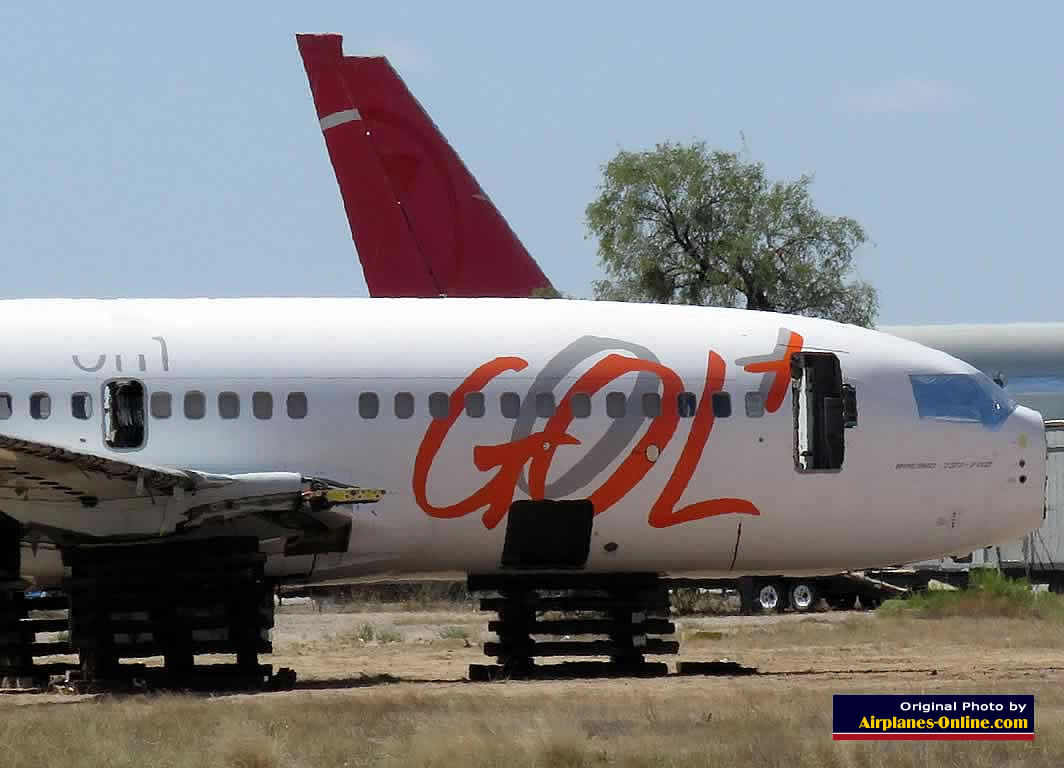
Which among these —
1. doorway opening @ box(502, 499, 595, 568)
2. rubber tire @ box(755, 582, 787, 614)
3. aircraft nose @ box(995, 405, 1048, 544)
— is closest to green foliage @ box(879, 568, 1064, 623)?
rubber tire @ box(755, 582, 787, 614)

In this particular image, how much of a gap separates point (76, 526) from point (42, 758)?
25.3ft

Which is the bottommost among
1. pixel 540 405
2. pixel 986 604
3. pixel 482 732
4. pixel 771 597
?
pixel 771 597

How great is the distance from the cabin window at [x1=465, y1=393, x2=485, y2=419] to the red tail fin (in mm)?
14052

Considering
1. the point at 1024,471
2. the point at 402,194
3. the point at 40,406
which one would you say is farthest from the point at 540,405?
the point at 402,194

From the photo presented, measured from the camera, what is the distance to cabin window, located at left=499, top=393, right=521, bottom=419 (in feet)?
84.6

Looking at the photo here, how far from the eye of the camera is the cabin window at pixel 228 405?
25406mm

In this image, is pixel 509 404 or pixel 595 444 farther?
pixel 595 444

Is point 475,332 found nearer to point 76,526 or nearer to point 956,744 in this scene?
point 76,526

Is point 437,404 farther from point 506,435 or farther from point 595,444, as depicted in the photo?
point 595,444

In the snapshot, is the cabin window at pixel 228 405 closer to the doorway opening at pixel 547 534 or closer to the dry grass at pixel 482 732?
the doorway opening at pixel 547 534

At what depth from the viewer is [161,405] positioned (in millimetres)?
25375

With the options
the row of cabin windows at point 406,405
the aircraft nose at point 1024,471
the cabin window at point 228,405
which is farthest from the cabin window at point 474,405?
the aircraft nose at point 1024,471

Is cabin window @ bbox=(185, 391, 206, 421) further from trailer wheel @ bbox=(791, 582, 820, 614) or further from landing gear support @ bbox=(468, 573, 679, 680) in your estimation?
trailer wheel @ bbox=(791, 582, 820, 614)

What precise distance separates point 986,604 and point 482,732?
21.0 metres
